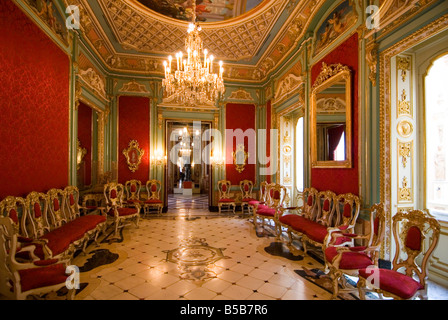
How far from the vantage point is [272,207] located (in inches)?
225

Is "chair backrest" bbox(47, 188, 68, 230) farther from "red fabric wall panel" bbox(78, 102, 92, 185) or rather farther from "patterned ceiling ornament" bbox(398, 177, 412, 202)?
"patterned ceiling ornament" bbox(398, 177, 412, 202)

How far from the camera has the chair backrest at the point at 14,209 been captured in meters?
2.93

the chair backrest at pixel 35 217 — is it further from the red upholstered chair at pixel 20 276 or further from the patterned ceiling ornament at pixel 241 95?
the patterned ceiling ornament at pixel 241 95

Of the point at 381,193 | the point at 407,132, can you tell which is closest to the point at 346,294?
the point at 381,193

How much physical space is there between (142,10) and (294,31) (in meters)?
3.61

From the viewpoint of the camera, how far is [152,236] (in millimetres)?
5109

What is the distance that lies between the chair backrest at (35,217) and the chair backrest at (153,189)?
148 inches

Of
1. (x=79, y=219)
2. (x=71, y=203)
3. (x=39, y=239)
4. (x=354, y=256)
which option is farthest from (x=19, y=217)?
(x=354, y=256)

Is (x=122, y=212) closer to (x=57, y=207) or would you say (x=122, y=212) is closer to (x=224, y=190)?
(x=57, y=207)

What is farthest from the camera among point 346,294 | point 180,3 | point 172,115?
point 172,115

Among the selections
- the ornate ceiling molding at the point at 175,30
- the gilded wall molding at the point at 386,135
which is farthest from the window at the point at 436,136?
the ornate ceiling molding at the point at 175,30

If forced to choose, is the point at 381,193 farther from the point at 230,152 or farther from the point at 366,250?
the point at 230,152

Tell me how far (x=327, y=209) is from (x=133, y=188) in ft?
19.1
